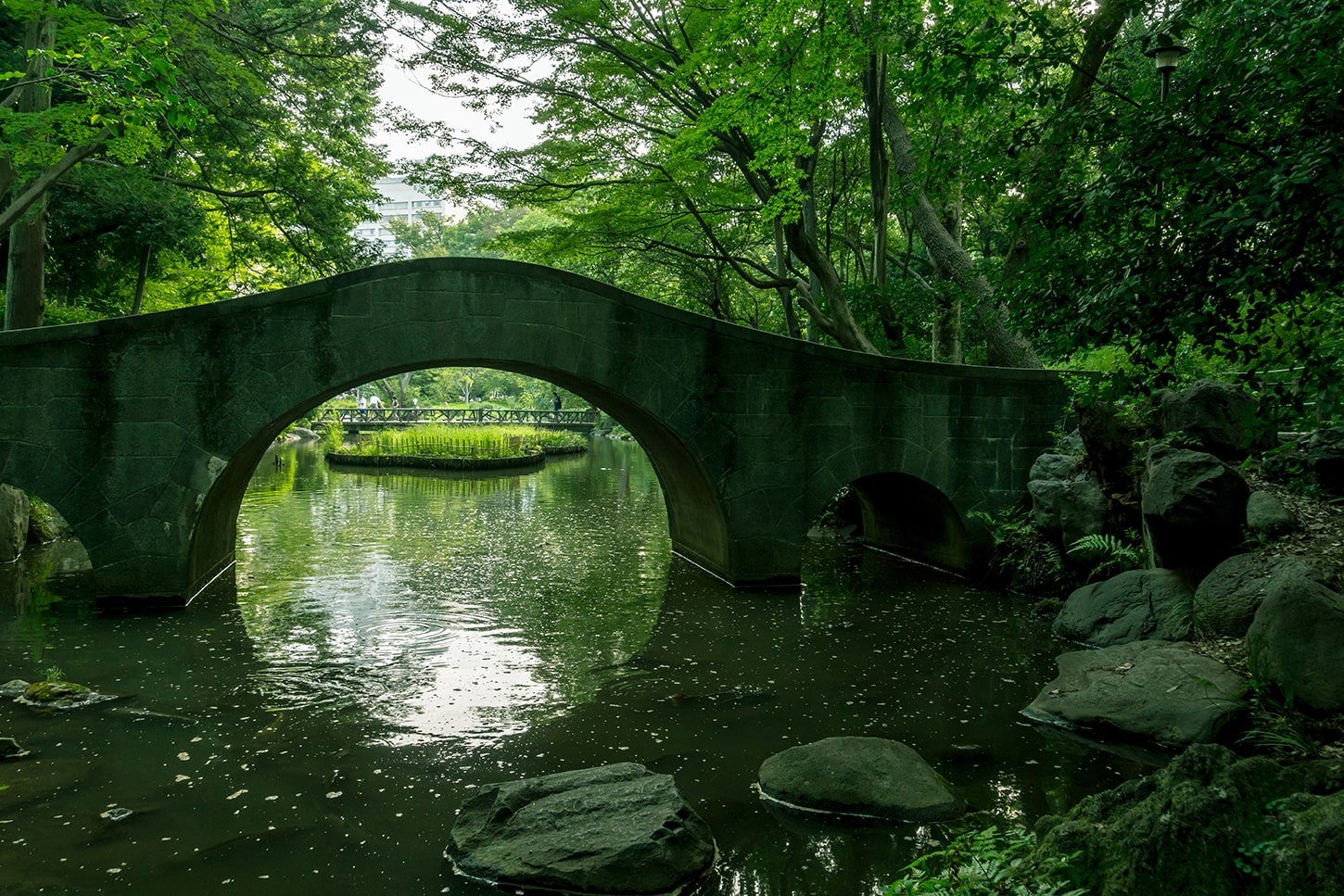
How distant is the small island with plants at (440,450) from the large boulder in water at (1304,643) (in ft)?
75.5

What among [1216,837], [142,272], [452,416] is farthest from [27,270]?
[452,416]

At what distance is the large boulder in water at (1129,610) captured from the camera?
7531mm

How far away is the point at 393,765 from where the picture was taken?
18.3ft

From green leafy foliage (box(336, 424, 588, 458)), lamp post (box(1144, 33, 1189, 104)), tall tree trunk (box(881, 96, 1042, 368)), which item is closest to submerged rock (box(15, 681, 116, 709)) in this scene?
lamp post (box(1144, 33, 1189, 104))

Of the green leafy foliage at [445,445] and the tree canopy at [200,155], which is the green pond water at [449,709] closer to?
the tree canopy at [200,155]

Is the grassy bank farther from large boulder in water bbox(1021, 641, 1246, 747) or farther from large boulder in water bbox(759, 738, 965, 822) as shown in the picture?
large boulder in water bbox(759, 738, 965, 822)

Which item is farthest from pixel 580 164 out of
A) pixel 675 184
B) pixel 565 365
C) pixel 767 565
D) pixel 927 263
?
pixel 927 263

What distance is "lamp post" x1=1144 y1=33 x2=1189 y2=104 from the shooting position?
5.20 meters

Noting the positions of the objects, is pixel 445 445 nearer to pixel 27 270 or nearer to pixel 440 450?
pixel 440 450

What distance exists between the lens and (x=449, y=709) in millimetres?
6570

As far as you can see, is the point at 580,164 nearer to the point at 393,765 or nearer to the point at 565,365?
the point at 565,365

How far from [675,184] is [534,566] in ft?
24.4

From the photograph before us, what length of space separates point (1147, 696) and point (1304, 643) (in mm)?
1086

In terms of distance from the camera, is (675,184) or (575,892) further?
(675,184)
